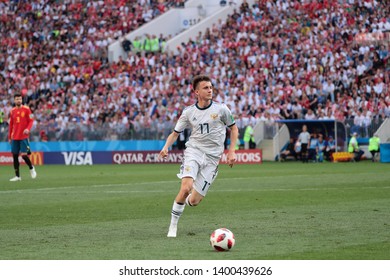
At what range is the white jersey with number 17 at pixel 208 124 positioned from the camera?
13820 mm

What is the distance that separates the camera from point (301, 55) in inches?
1859

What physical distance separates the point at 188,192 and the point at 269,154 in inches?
1259

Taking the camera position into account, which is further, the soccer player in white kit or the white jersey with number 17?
the white jersey with number 17

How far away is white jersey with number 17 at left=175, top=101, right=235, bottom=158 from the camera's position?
1382 centimetres

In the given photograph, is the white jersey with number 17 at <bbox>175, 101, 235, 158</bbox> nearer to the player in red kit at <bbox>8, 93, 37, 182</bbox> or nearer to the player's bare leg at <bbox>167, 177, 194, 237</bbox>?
the player's bare leg at <bbox>167, 177, 194, 237</bbox>

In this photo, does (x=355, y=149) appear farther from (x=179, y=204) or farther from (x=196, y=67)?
(x=179, y=204)

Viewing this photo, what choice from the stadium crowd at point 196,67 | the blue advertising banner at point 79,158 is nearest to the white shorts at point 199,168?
the stadium crowd at point 196,67

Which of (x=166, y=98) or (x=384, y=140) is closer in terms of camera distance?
(x=384, y=140)

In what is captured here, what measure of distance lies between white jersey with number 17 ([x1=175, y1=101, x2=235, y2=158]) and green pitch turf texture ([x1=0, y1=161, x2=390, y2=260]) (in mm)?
1234

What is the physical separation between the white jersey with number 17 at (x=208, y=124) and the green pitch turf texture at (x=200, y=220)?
1.23 m

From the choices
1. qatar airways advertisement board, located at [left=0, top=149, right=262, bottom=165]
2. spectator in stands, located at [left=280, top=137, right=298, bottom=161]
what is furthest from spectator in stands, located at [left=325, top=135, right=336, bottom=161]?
qatar airways advertisement board, located at [left=0, top=149, right=262, bottom=165]

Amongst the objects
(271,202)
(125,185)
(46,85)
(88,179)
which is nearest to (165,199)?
(271,202)

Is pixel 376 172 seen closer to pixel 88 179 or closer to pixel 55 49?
pixel 88 179

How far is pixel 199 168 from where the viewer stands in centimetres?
1383
